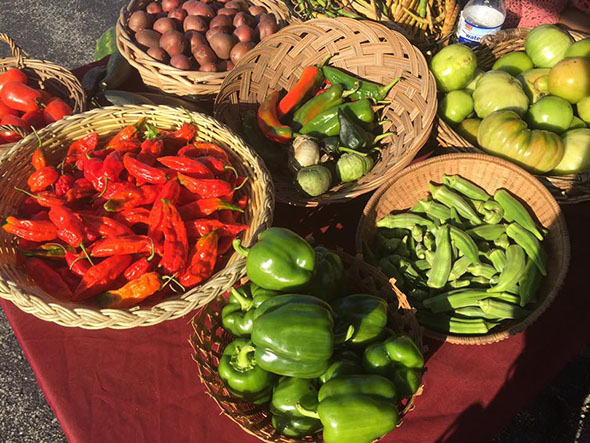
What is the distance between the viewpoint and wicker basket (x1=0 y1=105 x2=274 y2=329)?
171cm

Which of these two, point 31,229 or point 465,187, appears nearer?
point 31,229

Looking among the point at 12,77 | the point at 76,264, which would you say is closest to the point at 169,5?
the point at 12,77

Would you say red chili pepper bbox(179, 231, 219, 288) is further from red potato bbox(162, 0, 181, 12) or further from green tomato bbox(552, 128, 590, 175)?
red potato bbox(162, 0, 181, 12)

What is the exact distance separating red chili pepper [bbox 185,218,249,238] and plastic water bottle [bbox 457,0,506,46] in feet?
7.37

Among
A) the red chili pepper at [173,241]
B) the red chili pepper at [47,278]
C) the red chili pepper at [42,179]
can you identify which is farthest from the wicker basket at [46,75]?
the red chili pepper at [173,241]

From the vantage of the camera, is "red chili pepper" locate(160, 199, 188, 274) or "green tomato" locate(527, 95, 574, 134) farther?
"green tomato" locate(527, 95, 574, 134)

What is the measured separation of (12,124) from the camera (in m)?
2.74

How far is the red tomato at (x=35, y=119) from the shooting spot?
2.83 meters

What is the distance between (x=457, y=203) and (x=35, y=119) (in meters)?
2.59

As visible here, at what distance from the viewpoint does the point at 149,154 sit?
A: 2291mm

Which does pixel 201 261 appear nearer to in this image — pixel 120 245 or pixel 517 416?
pixel 120 245

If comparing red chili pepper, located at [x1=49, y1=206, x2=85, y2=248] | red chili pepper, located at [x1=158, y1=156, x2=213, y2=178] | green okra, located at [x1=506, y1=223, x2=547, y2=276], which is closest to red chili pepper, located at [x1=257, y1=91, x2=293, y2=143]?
red chili pepper, located at [x1=158, y1=156, x2=213, y2=178]

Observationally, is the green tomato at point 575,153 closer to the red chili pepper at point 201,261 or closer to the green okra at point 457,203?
the green okra at point 457,203

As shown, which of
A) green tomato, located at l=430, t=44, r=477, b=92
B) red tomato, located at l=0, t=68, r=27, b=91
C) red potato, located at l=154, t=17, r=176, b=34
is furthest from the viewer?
red potato, located at l=154, t=17, r=176, b=34
